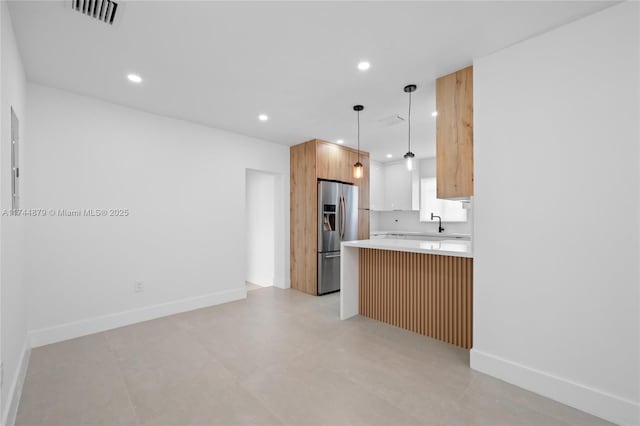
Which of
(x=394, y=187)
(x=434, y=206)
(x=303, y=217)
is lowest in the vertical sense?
(x=303, y=217)

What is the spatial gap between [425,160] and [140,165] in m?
5.57

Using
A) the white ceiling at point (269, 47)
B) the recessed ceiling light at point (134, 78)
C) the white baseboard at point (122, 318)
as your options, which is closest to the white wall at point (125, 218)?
the white baseboard at point (122, 318)

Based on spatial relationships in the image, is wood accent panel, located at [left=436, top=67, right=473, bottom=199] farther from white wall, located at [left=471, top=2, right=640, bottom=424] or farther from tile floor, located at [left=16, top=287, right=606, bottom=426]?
tile floor, located at [left=16, top=287, right=606, bottom=426]

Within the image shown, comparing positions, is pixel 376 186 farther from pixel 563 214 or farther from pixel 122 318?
pixel 122 318

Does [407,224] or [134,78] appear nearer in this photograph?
[134,78]

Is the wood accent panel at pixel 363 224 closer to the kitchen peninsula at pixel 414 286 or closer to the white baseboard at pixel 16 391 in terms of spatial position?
the kitchen peninsula at pixel 414 286

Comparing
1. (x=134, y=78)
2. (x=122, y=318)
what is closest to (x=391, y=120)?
(x=134, y=78)

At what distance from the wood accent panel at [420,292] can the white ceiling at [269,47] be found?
1789 mm

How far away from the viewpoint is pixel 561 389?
1.89 meters

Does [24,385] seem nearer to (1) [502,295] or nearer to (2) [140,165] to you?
(2) [140,165]

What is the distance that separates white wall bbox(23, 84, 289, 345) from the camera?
2.80m

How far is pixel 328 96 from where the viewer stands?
120 inches

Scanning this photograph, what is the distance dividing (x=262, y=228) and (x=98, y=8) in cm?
402

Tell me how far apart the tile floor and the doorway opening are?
215 centimetres
